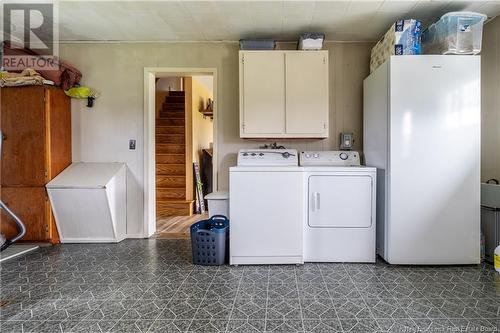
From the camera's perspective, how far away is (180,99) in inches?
248

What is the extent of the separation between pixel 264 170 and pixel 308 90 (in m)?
1.13

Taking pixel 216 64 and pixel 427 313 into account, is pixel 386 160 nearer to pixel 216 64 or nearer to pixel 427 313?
A: pixel 427 313

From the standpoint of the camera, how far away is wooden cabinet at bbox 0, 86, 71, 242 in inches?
121

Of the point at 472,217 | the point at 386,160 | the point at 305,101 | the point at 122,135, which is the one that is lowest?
the point at 472,217

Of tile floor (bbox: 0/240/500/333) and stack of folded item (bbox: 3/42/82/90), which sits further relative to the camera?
stack of folded item (bbox: 3/42/82/90)

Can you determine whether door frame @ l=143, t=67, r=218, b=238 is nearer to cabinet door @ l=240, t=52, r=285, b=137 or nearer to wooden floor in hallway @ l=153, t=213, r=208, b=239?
wooden floor in hallway @ l=153, t=213, r=208, b=239

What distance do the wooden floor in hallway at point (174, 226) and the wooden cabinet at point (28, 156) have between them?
1.27 meters

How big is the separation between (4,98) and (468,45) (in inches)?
186

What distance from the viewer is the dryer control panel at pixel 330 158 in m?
3.08

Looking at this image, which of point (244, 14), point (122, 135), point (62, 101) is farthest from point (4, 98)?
point (244, 14)

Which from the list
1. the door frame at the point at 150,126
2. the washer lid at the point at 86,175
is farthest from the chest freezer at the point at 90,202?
the door frame at the point at 150,126

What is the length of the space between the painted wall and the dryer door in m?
0.85

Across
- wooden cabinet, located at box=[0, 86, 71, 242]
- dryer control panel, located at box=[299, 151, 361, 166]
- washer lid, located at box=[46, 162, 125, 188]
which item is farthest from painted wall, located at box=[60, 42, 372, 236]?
wooden cabinet, located at box=[0, 86, 71, 242]

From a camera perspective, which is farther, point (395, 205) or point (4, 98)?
point (4, 98)
